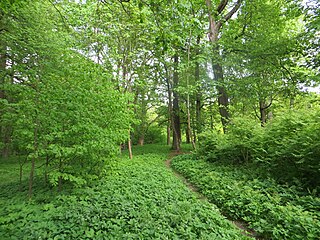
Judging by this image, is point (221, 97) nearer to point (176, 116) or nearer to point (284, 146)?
point (176, 116)

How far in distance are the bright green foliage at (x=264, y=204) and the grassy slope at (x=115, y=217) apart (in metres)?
0.49

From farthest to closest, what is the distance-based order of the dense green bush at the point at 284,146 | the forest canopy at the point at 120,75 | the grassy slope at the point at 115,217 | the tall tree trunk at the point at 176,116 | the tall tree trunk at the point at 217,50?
the tall tree trunk at the point at 176,116, the tall tree trunk at the point at 217,50, the dense green bush at the point at 284,146, the forest canopy at the point at 120,75, the grassy slope at the point at 115,217

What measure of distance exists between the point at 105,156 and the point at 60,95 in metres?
2.34

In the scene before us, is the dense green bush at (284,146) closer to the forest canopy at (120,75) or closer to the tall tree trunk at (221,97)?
the forest canopy at (120,75)

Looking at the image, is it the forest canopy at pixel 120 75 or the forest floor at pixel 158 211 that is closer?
the forest floor at pixel 158 211

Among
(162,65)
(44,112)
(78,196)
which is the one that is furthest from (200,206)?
(162,65)

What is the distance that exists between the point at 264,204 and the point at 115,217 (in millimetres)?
2922

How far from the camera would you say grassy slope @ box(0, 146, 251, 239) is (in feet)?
8.91

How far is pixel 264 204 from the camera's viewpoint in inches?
137

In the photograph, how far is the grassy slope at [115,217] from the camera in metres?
2.71

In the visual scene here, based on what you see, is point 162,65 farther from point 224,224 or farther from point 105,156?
point 224,224

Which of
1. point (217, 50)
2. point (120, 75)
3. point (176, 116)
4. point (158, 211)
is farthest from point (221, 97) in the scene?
point (158, 211)

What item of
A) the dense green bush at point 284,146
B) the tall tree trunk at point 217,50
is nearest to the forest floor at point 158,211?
the dense green bush at point 284,146

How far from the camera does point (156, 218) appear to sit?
3.20 meters
